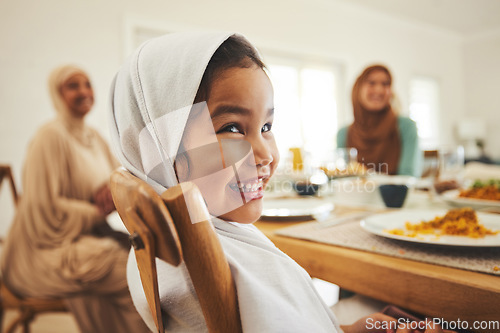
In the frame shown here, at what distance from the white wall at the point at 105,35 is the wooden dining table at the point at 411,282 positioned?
2157mm

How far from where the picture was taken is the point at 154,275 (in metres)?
0.26

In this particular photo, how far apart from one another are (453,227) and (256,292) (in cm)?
37

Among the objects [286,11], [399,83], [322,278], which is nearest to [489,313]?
[322,278]

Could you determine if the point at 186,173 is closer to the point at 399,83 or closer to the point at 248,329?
the point at 248,329

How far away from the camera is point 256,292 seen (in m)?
0.25

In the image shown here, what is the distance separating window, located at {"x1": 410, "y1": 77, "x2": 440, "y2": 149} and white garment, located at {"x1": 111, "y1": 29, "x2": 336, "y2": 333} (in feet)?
15.9

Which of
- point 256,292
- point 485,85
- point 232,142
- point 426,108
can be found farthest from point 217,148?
point 485,85

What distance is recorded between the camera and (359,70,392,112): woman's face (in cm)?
140

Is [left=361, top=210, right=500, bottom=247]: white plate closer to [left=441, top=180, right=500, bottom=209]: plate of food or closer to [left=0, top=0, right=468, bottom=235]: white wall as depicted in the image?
[left=441, top=180, right=500, bottom=209]: plate of food

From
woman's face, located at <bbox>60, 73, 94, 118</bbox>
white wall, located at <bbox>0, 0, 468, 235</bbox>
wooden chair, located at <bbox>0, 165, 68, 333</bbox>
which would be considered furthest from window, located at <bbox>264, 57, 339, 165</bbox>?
white wall, located at <bbox>0, 0, 468, 235</bbox>

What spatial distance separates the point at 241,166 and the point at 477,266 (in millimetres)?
310

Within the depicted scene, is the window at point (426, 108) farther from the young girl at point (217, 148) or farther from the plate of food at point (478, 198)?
the young girl at point (217, 148)

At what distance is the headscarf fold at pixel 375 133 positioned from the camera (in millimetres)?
1521

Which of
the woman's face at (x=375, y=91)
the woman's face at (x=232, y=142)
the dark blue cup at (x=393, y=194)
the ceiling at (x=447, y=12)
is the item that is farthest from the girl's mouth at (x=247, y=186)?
the ceiling at (x=447, y=12)
